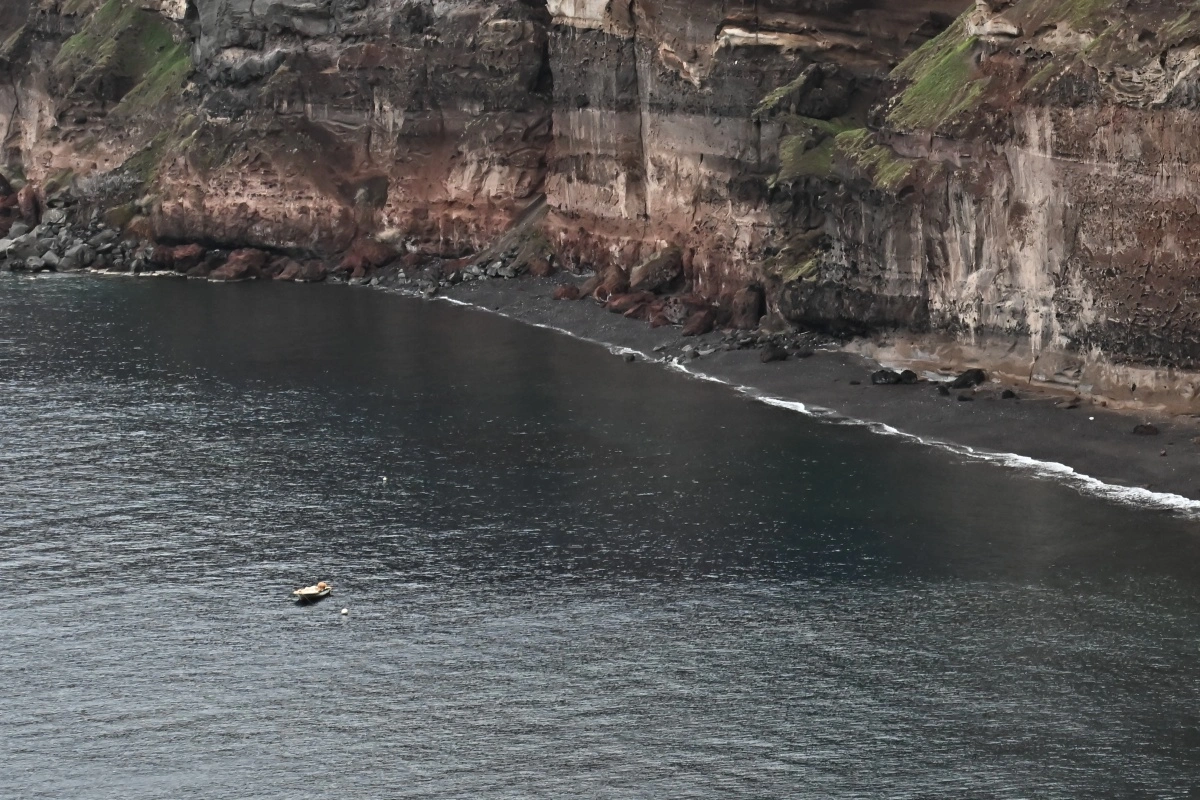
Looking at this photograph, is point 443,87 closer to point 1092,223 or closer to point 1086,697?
point 1092,223

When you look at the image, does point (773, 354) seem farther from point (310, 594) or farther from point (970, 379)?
point (310, 594)

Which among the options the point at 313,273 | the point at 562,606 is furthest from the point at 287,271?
the point at 562,606

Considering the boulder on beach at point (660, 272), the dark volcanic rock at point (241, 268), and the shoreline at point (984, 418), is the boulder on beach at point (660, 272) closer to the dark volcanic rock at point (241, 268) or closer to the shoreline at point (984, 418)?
the shoreline at point (984, 418)

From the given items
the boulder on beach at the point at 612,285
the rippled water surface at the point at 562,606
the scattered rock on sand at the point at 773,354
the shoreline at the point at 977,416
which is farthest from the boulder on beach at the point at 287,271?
the scattered rock on sand at the point at 773,354

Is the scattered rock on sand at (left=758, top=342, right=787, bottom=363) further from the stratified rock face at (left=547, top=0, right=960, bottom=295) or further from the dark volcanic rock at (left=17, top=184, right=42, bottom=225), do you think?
the dark volcanic rock at (left=17, top=184, right=42, bottom=225)

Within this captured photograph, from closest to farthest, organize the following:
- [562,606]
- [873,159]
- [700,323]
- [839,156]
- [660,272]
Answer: [562,606] → [873,159] → [839,156] → [700,323] → [660,272]

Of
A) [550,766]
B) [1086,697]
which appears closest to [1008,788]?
[1086,697]

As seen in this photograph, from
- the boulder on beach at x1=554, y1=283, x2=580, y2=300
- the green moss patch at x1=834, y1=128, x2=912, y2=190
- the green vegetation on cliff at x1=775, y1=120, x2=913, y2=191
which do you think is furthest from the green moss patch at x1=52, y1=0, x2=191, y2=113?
the green moss patch at x1=834, y1=128, x2=912, y2=190
